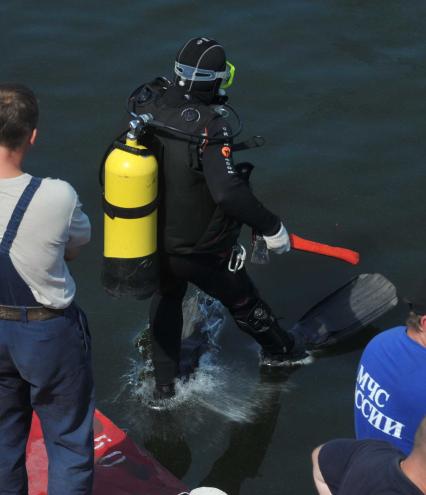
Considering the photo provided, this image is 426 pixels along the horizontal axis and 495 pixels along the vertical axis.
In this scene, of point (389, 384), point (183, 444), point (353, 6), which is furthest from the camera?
point (353, 6)

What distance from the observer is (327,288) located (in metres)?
6.43

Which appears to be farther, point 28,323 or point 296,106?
point 296,106

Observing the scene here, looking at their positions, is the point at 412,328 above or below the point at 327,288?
above

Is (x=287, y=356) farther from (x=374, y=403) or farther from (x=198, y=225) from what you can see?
(x=374, y=403)

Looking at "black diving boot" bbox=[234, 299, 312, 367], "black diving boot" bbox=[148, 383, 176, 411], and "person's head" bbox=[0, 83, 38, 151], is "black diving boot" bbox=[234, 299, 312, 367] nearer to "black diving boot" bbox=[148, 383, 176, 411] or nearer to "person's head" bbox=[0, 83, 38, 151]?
"black diving boot" bbox=[148, 383, 176, 411]

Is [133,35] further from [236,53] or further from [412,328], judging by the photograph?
[412,328]

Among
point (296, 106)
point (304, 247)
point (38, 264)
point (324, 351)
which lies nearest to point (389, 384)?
point (38, 264)

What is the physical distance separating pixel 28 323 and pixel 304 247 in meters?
2.12

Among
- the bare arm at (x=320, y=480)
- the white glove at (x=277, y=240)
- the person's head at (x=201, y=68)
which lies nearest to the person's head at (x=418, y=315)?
the bare arm at (x=320, y=480)

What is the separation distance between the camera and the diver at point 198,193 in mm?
4547

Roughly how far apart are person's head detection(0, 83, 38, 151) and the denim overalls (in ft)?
0.52

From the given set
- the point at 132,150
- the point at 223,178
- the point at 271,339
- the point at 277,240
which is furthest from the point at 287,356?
the point at 132,150

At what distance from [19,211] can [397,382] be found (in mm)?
1481

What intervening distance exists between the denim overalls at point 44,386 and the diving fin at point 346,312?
85.6 inches
